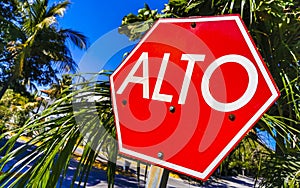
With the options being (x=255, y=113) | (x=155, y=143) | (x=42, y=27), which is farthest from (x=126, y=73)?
(x=42, y=27)

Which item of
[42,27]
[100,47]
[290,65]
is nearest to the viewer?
[100,47]

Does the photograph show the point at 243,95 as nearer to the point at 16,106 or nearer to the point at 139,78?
the point at 139,78

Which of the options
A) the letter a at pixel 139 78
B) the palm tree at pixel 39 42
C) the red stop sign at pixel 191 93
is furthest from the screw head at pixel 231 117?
the palm tree at pixel 39 42

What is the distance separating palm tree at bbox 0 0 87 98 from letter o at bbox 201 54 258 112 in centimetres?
741

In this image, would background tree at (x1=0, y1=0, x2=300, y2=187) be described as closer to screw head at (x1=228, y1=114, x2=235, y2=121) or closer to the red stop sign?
the red stop sign

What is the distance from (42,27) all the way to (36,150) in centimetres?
773

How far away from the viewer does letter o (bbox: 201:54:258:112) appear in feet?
1.53

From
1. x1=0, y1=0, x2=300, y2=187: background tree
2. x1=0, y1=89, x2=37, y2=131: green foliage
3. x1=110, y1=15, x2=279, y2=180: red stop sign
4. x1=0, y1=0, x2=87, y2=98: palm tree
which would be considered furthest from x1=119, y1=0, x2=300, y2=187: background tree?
x1=0, y1=89, x2=37, y2=131: green foliage

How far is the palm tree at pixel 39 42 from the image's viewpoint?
7.46 meters

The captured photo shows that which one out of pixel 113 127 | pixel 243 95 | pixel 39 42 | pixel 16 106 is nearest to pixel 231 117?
pixel 243 95

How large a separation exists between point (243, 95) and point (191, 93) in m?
0.10

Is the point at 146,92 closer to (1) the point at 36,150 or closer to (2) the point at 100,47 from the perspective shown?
(2) the point at 100,47

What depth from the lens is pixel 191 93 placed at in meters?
0.51

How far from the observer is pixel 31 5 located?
751 cm
